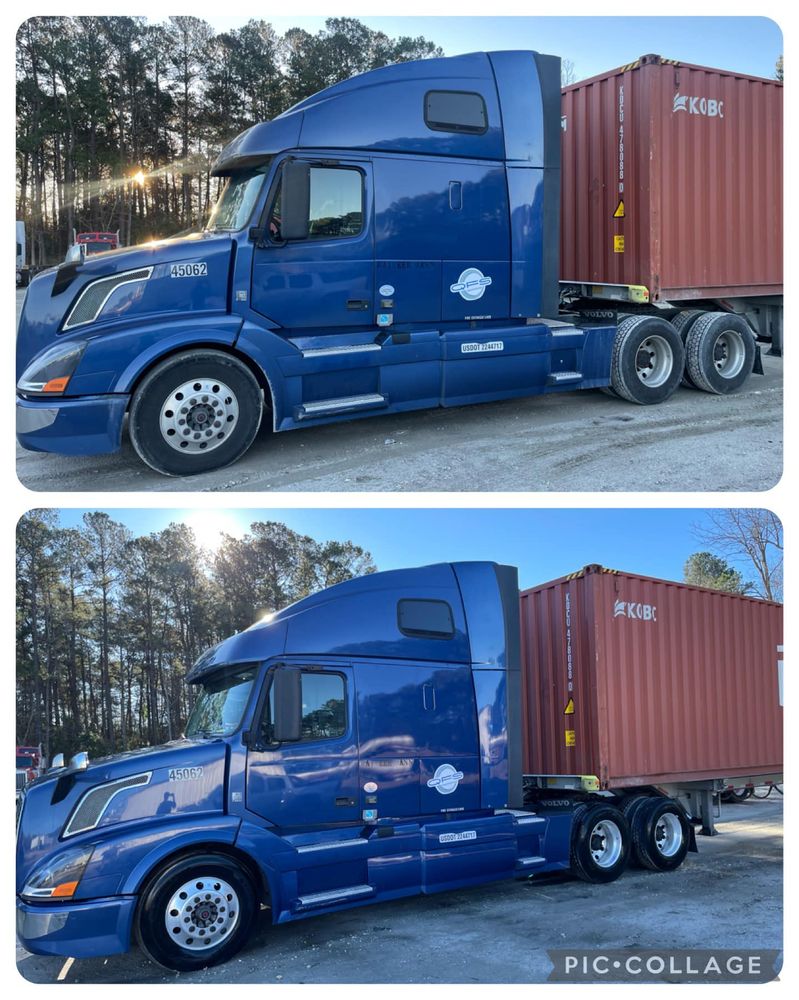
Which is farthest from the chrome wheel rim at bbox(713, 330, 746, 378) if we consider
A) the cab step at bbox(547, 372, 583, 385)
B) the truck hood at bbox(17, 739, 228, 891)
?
the truck hood at bbox(17, 739, 228, 891)

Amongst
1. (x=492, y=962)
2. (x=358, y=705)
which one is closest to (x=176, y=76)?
(x=358, y=705)

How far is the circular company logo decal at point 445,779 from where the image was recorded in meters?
7.21

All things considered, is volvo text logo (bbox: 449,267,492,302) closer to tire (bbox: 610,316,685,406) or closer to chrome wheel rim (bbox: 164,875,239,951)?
tire (bbox: 610,316,685,406)

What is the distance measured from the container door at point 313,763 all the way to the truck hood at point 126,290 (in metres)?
3.31

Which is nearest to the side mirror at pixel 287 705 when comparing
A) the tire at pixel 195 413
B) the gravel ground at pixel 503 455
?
the gravel ground at pixel 503 455

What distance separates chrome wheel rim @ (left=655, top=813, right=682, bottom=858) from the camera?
934cm

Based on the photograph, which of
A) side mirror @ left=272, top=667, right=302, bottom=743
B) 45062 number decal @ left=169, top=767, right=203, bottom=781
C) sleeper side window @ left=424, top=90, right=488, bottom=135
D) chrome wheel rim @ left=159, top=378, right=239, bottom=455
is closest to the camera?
45062 number decal @ left=169, top=767, right=203, bottom=781

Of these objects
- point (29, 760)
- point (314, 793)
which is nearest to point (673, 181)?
point (314, 793)

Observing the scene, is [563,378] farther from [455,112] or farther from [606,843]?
[606,843]

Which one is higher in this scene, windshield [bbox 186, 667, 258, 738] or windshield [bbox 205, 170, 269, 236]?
windshield [bbox 205, 170, 269, 236]

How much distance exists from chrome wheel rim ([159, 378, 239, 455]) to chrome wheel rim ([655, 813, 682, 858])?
6099mm

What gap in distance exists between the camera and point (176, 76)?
2450 cm

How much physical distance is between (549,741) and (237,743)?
4.03m

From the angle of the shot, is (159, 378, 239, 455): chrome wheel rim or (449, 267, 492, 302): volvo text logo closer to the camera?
(159, 378, 239, 455): chrome wheel rim
